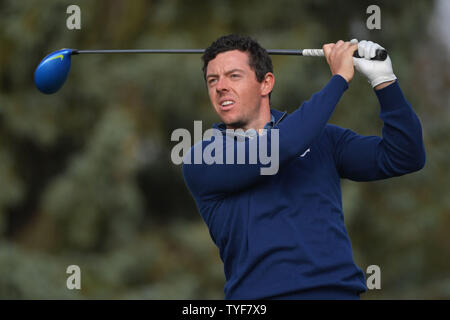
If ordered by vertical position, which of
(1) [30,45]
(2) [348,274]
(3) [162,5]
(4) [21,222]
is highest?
(3) [162,5]

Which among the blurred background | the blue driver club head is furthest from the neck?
the blurred background

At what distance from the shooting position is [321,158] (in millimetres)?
2420

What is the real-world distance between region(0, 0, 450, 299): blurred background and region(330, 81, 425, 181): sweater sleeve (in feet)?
14.7

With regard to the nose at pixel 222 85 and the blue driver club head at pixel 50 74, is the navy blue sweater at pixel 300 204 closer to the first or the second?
the nose at pixel 222 85

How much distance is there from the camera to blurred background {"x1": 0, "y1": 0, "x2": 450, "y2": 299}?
22.5 feet

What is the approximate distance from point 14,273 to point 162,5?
3107mm

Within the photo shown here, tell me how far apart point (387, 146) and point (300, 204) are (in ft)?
1.24

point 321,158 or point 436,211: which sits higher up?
point 436,211

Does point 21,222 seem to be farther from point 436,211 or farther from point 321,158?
point 321,158

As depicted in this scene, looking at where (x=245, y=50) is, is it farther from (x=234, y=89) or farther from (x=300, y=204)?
(x=300, y=204)

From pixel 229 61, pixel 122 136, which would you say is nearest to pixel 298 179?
pixel 229 61

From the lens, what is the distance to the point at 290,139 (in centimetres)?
223
